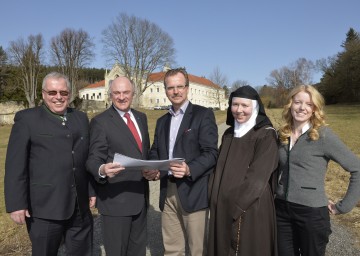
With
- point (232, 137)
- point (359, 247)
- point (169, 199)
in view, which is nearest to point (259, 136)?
point (232, 137)

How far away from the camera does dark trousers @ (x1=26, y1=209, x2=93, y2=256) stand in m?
3.04

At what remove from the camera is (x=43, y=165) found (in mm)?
3018

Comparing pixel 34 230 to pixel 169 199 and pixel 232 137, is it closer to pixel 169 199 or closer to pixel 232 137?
pixel 169 199

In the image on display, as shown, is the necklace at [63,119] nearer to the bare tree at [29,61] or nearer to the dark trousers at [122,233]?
the dark trousers at [122,233]

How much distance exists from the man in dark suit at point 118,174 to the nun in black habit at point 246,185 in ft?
2.88

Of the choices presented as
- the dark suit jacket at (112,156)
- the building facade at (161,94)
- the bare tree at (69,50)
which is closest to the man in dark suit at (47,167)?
the dark suit jacket at (112,156)

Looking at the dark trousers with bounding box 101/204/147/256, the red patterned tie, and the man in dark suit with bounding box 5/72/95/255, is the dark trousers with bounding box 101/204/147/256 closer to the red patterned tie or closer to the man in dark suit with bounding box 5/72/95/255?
the man in dark suit with bounding box 5/72/95/255

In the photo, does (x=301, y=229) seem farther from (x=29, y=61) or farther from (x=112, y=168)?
(x=29, y=61)

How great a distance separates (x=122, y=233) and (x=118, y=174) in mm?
635

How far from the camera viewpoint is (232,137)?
9.79 feet

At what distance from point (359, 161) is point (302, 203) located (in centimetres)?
63

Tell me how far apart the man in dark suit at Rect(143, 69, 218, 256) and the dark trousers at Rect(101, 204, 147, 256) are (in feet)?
1.07

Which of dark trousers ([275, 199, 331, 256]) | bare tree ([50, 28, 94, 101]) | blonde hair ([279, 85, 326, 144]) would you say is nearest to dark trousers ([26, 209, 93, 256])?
dark trousers ([275, 199, 331, 256])

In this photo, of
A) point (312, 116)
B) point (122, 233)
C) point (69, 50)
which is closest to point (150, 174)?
point (122, 233)
